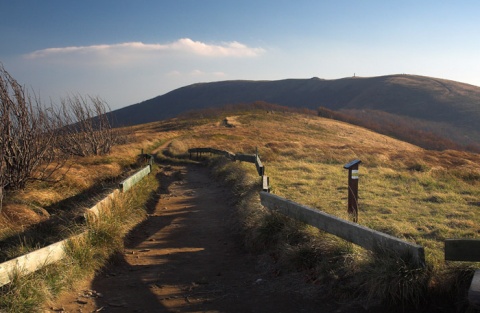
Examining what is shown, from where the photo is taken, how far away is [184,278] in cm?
619

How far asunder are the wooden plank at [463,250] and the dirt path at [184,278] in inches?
57.3

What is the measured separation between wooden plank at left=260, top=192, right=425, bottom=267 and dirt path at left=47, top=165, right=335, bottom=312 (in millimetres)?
974

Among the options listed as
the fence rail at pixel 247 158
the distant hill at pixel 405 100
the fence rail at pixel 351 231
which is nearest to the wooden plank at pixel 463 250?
the fence rail at pixel 351 231

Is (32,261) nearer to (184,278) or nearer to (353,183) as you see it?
(184,278)

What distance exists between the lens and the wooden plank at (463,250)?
4.56 m

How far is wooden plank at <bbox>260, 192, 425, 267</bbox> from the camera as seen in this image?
4.69 meters

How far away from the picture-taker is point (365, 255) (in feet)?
17.3

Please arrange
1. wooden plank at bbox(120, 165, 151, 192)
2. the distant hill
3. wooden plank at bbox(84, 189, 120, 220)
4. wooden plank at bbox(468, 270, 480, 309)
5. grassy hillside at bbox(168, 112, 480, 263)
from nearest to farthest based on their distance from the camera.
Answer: wooden plank at bbox(468, 270, 480, 309) → wooden plank at bbox(84, 189, 120, 220) → grassy hillside at bbox(168, 112, 480, 263) → wooden plank at bbox(120, 165, 151, 192) → the distant hill

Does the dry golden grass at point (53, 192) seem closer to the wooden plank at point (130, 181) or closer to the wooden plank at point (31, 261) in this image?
the wooden plank at point (130, 181)

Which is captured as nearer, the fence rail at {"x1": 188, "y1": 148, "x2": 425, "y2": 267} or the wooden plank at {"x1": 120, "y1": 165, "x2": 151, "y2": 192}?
the fence rail at {"x1": 188, "y1": 148, "x2": 425, "y2": 267}

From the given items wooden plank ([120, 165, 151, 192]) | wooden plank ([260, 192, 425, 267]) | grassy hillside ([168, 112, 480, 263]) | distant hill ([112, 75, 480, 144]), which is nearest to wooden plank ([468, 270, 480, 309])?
wooden plank ([260, 192, 425, 267])

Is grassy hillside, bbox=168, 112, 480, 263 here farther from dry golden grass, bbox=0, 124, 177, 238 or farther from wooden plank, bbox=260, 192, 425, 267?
dry golden grass, bbox=0, 124, 177, 238

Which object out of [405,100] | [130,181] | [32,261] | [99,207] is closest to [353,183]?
[99,207]

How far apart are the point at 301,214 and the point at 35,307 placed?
393cm
